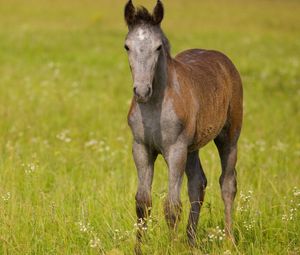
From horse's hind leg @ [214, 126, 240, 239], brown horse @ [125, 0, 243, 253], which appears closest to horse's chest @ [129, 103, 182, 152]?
brown horse @ [125, 0, 243, 253]

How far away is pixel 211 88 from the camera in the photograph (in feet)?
21.1

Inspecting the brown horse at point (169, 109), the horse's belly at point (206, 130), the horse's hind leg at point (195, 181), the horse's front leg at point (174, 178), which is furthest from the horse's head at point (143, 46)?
the horse's hind leg at point (195, 181)

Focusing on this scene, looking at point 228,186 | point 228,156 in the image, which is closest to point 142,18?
point 228,156

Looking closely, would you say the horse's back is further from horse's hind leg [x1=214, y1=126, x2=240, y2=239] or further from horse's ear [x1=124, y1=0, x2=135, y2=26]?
horse's ear [x1=124, y1=0, x2=135, y2=26]

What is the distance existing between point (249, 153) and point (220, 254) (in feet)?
17.0

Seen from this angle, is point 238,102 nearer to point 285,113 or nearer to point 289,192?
point 289,192

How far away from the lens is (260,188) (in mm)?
8305

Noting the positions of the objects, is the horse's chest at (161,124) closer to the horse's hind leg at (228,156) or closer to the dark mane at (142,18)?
the dark mane at (142,18)

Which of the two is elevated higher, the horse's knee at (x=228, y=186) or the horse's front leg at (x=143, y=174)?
the horse's front leg at (x=143, y=174)

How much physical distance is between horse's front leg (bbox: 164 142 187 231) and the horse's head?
2.28 feet

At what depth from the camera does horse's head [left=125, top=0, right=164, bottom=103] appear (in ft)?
16.5

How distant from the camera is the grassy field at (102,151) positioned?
19.9 feet

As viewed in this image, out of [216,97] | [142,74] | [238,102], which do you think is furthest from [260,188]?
[142,74]

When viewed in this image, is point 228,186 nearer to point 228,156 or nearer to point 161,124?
point 228,156
